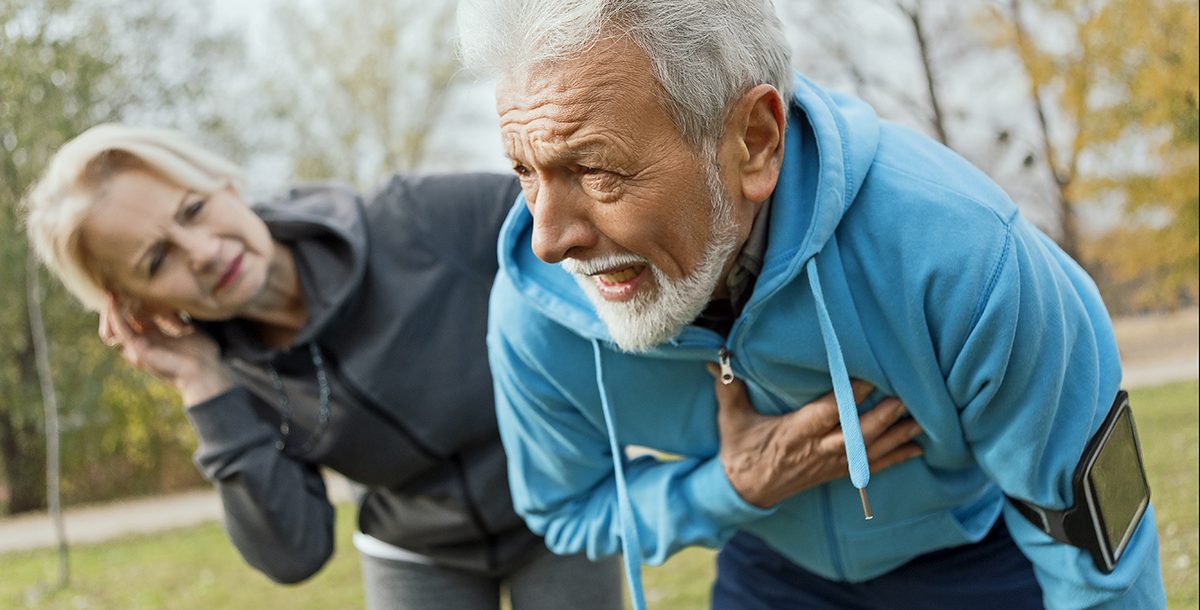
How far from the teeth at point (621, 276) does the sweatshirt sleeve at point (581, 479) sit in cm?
24

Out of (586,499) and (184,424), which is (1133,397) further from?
(184,424)

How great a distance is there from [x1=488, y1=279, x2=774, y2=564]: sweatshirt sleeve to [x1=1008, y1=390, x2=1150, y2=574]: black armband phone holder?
18.9 inches

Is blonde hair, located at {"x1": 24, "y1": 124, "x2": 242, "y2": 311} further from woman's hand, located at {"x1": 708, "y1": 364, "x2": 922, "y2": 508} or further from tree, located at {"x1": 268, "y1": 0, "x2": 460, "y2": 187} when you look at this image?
tree, located at {"x1": 268, "y1": 0, "x2": 460, "y2": 187}

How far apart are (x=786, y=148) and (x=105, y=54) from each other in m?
8.81

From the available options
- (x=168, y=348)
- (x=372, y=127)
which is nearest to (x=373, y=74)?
(x=372, y=127)

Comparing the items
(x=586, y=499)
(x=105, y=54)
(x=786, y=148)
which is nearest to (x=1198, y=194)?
(x=786, y=148)

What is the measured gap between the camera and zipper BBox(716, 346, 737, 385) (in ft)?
6.22

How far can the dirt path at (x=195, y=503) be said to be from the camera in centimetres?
238

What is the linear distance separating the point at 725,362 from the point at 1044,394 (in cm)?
48

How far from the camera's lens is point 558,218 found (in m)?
1.69

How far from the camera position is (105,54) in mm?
9375

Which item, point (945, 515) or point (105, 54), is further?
point (105, 54)

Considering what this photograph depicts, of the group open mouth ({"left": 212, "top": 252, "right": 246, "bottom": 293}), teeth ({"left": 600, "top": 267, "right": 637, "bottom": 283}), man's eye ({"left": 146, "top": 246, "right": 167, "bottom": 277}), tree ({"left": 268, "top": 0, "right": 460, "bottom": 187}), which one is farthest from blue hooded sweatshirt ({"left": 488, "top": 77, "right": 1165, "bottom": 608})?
tree ({"left": 268, "top": 0, "right": 460, "bottom": 187})

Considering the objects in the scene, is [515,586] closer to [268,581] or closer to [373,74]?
[268,581]
